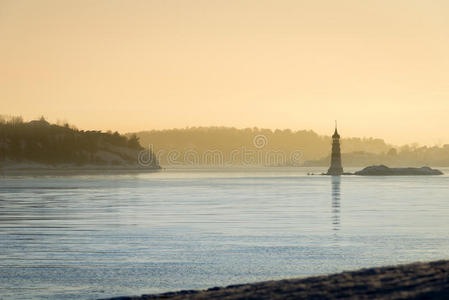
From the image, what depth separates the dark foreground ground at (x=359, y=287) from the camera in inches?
629

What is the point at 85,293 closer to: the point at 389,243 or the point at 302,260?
the point at 302,260

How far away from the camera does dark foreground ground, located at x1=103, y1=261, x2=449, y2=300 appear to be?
15980 millimetres

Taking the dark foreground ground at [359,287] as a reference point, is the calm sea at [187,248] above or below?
below

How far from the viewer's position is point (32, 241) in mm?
35062

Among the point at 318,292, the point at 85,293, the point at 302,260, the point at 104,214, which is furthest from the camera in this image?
the point at 104,214

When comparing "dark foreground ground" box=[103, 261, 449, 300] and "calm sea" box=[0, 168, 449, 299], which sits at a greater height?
"dark foreground ground" box=[103, 261, 449, 300]

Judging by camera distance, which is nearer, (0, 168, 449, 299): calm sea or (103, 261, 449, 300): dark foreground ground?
(103, 261, 449, 300): dark foreground ground

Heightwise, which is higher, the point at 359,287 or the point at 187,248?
the point at 359,287

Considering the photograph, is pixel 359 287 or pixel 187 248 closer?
pixel 359 287

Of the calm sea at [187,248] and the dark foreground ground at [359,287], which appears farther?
the calm sea at [187,248]

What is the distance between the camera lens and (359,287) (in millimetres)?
17141

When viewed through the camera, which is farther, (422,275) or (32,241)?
(32,241)

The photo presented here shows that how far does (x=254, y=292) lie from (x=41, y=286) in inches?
313

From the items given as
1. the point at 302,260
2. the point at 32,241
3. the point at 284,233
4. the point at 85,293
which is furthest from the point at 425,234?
the point at 85,293
